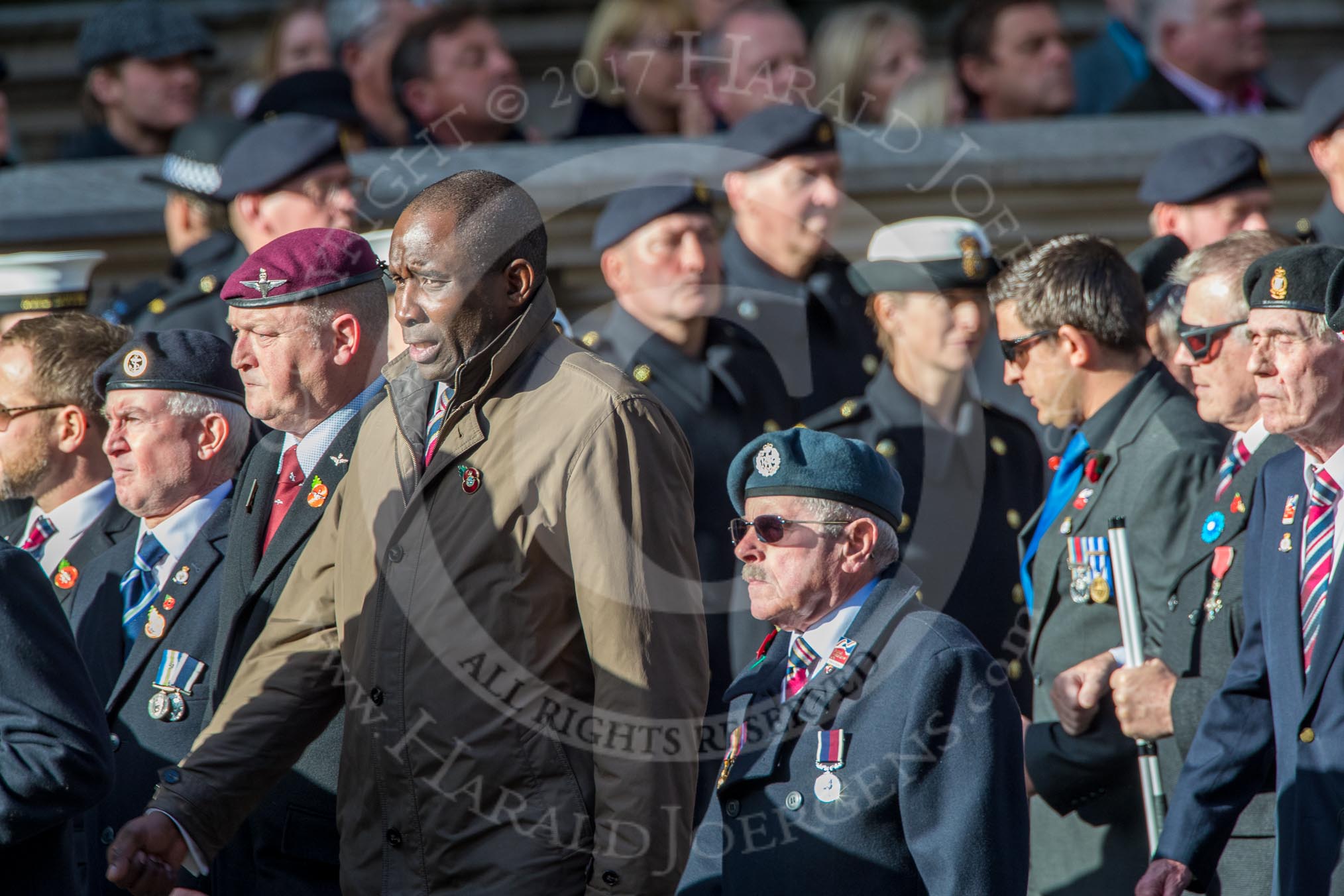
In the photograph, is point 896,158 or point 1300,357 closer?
point 1300,357

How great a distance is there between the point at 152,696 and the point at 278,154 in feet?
8.34

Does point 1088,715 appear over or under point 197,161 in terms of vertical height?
under

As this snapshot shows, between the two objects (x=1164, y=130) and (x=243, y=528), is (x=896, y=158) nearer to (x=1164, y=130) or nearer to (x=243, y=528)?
(x=1164, y=130)

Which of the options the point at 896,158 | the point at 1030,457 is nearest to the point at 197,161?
the point at 896,158

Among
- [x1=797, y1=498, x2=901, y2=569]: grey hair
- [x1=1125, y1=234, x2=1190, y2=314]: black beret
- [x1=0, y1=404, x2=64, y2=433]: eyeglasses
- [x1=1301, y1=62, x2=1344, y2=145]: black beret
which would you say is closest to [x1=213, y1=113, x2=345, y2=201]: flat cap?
[x1=0, y1=404, x2=64, y2=433]: eyeglasses

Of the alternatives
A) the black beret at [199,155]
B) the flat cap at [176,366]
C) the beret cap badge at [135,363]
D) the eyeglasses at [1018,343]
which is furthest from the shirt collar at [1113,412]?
the black beret at [199,155]

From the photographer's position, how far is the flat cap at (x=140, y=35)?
834 cm

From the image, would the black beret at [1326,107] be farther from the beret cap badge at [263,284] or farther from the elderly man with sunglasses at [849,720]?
the beret cap badge at [263,284]

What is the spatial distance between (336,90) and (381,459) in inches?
155

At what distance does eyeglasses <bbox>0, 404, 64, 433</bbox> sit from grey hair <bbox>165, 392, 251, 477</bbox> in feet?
Answer: 2.41

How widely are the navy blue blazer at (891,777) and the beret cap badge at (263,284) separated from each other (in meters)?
1.56

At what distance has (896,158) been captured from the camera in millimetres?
8000

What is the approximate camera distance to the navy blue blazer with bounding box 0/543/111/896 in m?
3.89

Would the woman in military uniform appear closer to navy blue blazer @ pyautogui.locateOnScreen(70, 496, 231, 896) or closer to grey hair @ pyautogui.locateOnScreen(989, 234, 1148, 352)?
grey hair @ pyautogui.locateOnScreen(989, 234, 1148, 352)
